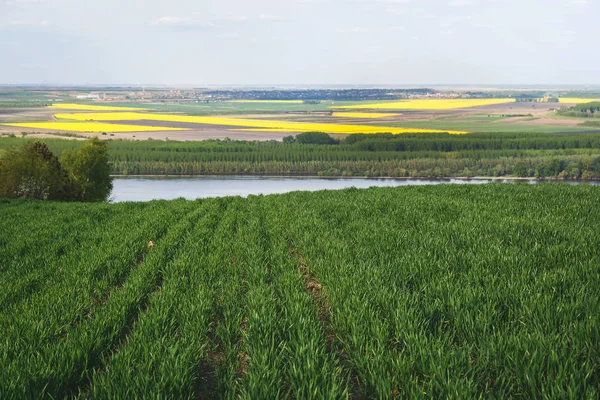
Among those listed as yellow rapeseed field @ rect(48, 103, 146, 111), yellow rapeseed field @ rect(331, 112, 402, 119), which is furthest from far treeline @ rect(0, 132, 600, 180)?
yellow rapeseed field @ rect(48, 103, 146, 111)

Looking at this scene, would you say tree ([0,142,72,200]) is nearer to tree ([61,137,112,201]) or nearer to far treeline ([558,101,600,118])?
tree ([61,137,112,201])

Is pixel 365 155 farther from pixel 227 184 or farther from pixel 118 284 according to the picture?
pixel 118 284

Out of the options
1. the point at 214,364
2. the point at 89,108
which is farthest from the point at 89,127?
the point at 214,364

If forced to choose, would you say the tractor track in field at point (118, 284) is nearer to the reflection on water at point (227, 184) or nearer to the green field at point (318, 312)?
the green field at point (318, 312)

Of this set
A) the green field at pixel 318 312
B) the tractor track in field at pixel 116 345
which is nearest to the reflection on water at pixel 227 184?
the green field at pixel 318 312

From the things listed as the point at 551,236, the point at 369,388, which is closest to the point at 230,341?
the point at 369,388

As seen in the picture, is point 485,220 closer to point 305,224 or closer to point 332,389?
point 305,224
